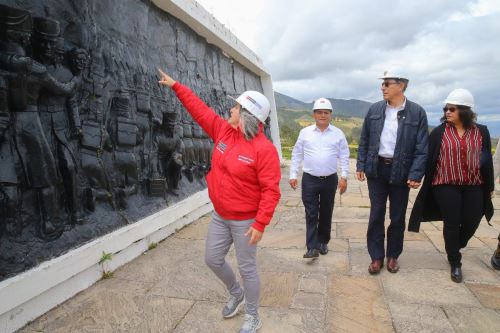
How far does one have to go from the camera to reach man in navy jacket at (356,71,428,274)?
3.94 m

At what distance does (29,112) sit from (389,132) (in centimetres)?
322

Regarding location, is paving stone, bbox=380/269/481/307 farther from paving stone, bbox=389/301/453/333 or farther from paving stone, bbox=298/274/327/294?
paving stone, bbox=298/274/327/294

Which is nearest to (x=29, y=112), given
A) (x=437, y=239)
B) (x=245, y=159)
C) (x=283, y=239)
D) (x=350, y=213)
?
(x=245, y=159)

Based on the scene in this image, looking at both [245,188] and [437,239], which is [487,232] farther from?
[245,188]

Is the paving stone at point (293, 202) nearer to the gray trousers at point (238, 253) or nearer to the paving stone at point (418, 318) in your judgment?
the paving stone at point (418, 318)

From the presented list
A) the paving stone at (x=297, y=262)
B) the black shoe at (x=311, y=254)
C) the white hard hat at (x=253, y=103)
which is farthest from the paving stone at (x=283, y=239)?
the white hard hat at (x=253, y=103)

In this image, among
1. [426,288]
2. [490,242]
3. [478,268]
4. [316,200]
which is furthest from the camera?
[490,242]

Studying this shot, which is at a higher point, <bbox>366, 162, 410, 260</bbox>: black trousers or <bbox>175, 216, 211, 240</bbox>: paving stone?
<bbox>366, 162, 410, 260</bbox>: black trousers

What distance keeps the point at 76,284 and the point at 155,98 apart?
2780 millimetres

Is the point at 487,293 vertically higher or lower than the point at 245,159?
lower

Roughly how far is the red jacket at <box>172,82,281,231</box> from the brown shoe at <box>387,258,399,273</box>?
81.6 inches

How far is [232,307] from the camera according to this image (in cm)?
323

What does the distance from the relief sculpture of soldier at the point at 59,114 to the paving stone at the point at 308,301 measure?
2.10m

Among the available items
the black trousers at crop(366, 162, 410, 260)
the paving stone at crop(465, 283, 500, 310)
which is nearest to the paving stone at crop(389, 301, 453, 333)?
the paving stone at crop(465, 283, 500, 310)
